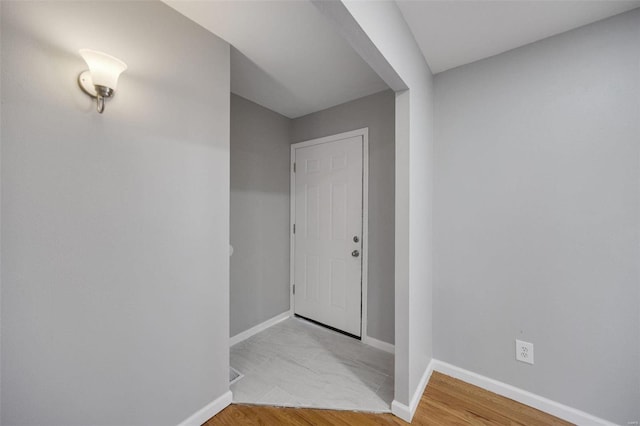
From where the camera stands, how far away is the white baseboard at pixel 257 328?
242cm

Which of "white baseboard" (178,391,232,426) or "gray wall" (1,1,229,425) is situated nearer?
"gray wall" (1,1,229,425)

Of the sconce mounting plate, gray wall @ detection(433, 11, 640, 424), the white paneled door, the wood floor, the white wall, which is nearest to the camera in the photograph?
the sconce mounting plate

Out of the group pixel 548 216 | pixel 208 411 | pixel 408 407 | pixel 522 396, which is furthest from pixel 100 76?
pixel 522 396

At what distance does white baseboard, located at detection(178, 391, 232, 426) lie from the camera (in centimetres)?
144

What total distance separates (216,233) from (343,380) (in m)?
1.48

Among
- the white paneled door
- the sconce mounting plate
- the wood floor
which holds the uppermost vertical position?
the sconce mounting plate

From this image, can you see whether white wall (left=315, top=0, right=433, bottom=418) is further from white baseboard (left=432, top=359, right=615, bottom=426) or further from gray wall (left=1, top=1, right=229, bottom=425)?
gray wall (left=1, top=1, right=229, bottom=425)

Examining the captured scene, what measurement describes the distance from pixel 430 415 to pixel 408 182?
1509 millimetres

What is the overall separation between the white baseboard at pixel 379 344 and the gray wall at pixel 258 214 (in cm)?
105

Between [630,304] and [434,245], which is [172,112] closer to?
[434,245]

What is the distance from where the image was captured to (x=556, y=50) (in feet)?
5.12

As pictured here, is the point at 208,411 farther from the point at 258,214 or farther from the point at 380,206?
the point at 380,206

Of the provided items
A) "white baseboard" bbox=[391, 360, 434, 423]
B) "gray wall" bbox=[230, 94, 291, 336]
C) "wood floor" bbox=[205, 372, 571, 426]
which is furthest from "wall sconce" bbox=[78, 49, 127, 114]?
"white baseboard" bbox=[391, 360, 434, 423]

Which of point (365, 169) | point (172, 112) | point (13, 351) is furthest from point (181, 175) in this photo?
point (365, 169)
